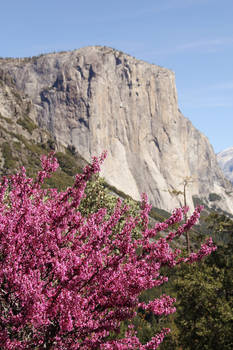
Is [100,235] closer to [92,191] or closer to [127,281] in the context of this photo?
[127,281]

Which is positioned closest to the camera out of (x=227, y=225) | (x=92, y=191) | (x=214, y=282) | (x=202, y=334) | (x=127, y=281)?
(x=127, y=281)

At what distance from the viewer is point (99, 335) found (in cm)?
1051

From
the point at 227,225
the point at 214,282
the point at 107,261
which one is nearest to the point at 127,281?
the point at 107,261

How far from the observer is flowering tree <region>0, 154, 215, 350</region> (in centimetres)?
925

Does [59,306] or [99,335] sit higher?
[59,306]

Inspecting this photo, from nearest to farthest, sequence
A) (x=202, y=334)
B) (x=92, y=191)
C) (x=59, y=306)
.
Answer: (x=59, y=306) → (x=202, y=334) → (x=92, y=191)

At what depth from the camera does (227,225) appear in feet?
184

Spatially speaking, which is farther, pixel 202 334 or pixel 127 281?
pixel 202 334

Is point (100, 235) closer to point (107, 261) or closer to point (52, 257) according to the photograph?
point (107, 261)

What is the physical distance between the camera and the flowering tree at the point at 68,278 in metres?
9.25

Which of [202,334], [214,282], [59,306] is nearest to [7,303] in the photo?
[59,306]

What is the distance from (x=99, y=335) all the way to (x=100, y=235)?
288 cm

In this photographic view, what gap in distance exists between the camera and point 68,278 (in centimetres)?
973

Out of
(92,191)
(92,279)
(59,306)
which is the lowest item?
(59,306)
